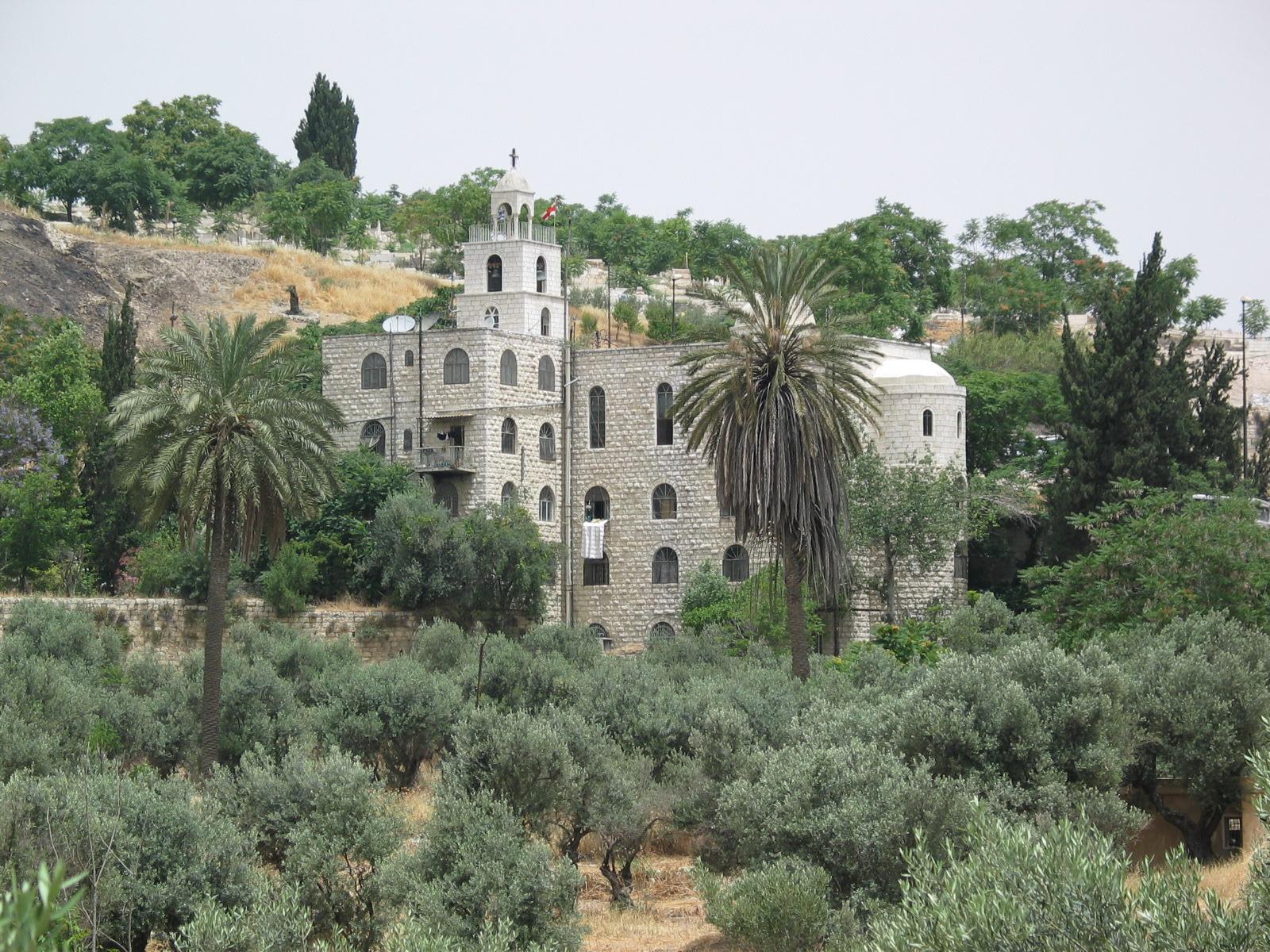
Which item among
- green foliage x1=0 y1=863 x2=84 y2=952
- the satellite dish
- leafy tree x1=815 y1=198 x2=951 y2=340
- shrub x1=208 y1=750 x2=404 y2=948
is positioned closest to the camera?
green foliage x1=0 y1=863 x2=84 y2=952

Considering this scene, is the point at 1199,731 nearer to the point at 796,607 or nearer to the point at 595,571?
the point at 796,607

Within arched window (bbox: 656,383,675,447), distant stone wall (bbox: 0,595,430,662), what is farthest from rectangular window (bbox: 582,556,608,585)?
distant stone wall (bbox: 0,595,430,662)

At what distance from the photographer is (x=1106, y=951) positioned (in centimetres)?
1467

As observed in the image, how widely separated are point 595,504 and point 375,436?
7.23 metres

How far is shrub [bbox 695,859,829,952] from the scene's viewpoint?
23.4m

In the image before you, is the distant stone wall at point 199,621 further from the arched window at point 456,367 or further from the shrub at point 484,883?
the shrub at point 484,883

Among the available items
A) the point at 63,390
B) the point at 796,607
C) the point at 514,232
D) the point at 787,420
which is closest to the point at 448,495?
the point at 514,232

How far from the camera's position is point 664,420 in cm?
5659

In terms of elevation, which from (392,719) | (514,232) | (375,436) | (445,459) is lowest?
(392,719)

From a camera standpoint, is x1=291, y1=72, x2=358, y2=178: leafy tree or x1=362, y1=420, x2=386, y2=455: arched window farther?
x1=291, y1=72, x2=358, y2=178: leafy tree

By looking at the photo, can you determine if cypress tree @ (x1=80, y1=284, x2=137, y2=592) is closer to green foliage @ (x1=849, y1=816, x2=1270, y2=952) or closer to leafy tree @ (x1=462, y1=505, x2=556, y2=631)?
leafy tree @ (x1=462, y1=505, x2=556, y2=631)

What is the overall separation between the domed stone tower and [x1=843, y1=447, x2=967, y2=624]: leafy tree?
11296mm

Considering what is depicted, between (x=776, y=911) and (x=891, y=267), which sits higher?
(x=891, y=267)

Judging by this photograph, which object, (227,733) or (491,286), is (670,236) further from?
(227,733)
